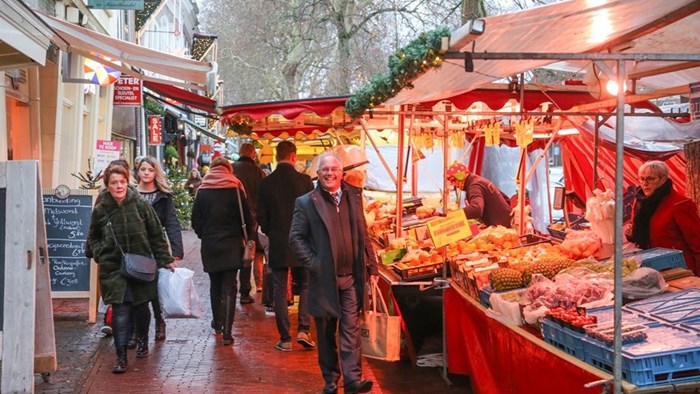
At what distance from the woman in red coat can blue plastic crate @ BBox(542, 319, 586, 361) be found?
2.63 m

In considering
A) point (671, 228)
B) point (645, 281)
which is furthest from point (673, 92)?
point (645, 281)

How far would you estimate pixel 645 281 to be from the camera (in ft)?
18.3

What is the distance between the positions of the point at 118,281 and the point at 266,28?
81.5 feet

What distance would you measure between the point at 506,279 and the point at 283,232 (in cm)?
308

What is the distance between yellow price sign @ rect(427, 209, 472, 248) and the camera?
23.1ft

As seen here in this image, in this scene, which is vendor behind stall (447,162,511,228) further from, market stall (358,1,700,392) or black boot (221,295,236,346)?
black boot (221,295,236,346)

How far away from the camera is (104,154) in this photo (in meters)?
13.6

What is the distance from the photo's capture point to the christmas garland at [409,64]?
470cm

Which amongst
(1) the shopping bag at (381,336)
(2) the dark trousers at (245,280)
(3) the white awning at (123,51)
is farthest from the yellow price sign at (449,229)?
(2) the dark trousers at (245,280)

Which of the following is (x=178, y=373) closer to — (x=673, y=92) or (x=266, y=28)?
(x=673, y=92)

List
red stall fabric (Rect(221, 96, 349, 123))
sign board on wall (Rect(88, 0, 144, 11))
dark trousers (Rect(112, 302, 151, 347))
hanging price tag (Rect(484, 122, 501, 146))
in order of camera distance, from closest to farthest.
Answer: dark trousers (Rect(112, 302, 151, 347))
red stall fabric (Rect(221, 96, 349, 123))
hanging price tag (Rect(484, 122, 501, 146))
sign board on wall (Rect(88, 0, 144, 11))

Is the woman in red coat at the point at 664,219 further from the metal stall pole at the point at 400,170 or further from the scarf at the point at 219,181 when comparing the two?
the scarf at the point at 219,181

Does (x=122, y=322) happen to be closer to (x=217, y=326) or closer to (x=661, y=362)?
(x=217, y=326)

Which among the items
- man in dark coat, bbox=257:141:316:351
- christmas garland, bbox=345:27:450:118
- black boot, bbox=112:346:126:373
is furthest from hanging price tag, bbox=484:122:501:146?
black boot, bbox=112:346:126:373
